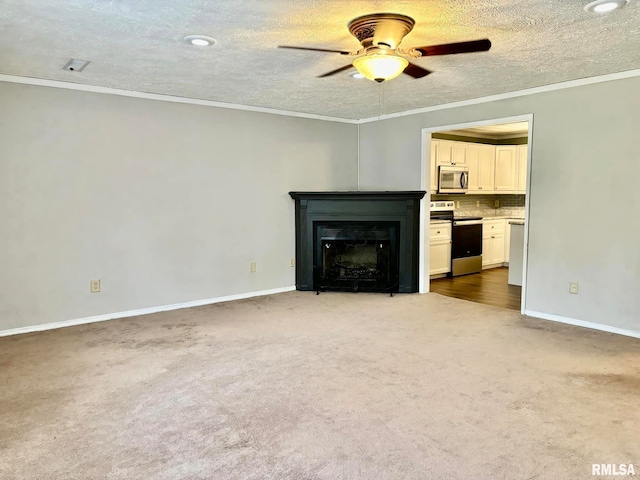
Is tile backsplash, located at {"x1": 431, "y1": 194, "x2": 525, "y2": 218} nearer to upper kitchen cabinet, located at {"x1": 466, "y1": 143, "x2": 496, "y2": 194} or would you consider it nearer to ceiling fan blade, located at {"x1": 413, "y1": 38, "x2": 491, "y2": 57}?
upper kitchen cabinet, located at {"x1": 466, "y1": 143, "x2": 496, "y2": 194}

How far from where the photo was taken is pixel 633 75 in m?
4.01

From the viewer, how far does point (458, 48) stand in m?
2.68

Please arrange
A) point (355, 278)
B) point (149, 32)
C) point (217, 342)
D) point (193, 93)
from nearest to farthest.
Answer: point (149, 32) → point (217, 342) → point (193, 93) → point (355, 278)

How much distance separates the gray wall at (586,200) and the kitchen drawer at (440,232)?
6.67ft

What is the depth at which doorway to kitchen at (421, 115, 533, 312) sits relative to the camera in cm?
622

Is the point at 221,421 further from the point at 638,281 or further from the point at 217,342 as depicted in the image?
the point at 638,281

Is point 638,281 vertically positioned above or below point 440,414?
above

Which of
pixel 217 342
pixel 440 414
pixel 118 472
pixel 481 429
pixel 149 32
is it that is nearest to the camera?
pixel 118 472

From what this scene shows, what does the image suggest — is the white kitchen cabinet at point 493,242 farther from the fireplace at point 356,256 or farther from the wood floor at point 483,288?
the fireplace at point 356,256

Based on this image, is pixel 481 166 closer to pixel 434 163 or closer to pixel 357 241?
pixel 434 163

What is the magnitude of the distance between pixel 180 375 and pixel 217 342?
719 mm

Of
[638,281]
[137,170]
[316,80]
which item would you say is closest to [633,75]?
[638,281]

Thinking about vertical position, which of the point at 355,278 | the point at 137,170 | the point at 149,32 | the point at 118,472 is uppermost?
the point at 149,32

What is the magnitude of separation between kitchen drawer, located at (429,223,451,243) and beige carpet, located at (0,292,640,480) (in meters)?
2.34
